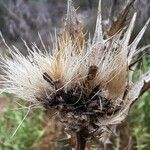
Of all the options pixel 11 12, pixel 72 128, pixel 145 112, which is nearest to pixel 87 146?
pixel 72 128

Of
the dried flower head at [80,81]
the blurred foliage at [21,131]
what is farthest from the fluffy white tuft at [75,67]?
the blurred foliage at [21,131]

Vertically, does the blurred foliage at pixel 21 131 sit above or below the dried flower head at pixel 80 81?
above

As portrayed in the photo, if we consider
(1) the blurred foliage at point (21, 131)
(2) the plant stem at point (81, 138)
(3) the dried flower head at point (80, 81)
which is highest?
(1) the blurred foliage at point (21, 131)

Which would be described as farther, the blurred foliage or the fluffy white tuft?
the blurred foliage

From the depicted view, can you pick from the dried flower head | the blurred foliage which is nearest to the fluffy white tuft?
the dried flower head

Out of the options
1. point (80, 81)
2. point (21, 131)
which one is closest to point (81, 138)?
point (80, 81)

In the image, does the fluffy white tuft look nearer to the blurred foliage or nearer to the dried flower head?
the dried flower head

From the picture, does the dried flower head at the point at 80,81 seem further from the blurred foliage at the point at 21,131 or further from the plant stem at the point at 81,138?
the blurred foliage at the point at 21,131

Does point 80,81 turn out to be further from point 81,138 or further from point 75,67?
point 81,138
